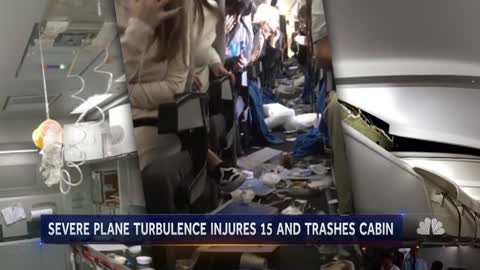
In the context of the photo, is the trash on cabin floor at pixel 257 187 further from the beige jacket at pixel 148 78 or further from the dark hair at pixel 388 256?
the dark hair at pixel 388 256

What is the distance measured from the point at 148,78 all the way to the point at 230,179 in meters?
0.45

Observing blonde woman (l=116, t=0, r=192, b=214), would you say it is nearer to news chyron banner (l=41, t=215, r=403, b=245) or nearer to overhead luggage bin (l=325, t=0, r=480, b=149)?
news chyron banner (l=41, t=215, r=403, b=245)

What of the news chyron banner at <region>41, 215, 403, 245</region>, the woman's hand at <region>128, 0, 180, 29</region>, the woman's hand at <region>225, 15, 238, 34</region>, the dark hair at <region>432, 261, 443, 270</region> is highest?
the woman's hand at <region>128, 0, 180, 29</region>

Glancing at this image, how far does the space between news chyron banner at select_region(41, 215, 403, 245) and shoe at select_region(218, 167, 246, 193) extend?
10 cm

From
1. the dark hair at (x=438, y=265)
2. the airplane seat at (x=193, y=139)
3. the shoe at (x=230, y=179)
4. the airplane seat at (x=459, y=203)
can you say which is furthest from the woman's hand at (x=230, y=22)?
the dark hair at (x=438, y=265)

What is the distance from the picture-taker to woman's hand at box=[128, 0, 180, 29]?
158 centimetres

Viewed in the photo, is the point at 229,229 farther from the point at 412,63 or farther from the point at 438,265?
the point at 412,63

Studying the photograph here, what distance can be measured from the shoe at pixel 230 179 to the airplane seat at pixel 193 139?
0.12 feet

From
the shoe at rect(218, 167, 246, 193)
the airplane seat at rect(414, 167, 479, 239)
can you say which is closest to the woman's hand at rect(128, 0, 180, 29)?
the shoe at rect(218, 167, 246, 193)

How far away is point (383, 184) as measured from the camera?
156 centimetres

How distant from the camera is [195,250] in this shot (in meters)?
1.56

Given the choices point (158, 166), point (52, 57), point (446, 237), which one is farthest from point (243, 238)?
point (52, 57)

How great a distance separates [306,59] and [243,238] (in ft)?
2.10

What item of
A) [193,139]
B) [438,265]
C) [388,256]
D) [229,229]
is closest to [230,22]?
[193,139]
